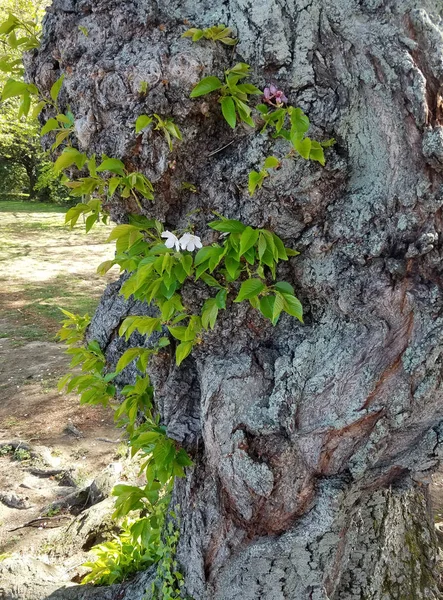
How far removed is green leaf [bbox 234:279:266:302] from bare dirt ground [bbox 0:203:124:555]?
284 centimetres

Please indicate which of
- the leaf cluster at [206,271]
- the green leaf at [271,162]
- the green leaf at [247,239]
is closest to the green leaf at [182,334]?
the leaf cluster at [206,271]

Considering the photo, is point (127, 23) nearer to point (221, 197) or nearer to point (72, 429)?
point (221, 197)

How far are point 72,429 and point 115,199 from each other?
3.85 meters

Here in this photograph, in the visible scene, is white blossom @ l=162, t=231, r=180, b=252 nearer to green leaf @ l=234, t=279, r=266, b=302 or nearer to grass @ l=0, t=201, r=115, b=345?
green leaf @ l=234, t=279, r=266, b=302

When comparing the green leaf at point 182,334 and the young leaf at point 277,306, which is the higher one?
the young leaf at point 277,306

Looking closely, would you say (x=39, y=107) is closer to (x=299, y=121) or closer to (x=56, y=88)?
(x=56, y=88)

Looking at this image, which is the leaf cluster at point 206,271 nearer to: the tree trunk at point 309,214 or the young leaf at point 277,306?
the young leaf at point 277,306

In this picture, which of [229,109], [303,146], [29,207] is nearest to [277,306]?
[303,146]

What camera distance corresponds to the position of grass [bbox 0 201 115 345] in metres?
8.22

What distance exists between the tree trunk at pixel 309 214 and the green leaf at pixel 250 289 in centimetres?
24

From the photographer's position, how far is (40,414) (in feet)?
18.1

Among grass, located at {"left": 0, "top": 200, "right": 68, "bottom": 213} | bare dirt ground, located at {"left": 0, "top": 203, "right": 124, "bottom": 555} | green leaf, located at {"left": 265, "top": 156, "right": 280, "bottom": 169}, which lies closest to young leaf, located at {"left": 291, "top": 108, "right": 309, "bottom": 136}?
green leaf, located at {"left": 265, "top": 156, "right": 280, "bottom": 169}

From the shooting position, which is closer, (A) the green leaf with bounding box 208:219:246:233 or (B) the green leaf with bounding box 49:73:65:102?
(A) the green leaf with bounding box 208:219:246:233

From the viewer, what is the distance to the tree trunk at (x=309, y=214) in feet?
5.67
